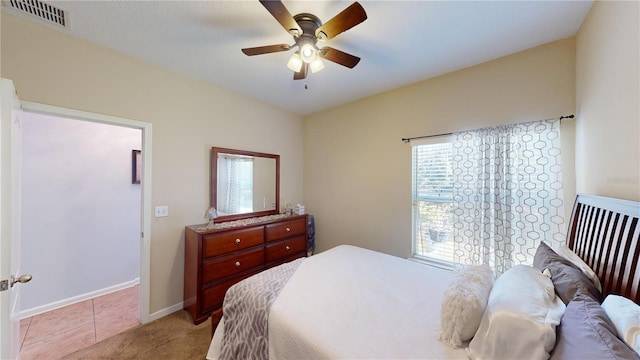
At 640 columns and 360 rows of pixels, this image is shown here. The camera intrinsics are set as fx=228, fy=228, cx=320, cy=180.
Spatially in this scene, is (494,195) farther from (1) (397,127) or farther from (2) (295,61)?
(2) (295,61)

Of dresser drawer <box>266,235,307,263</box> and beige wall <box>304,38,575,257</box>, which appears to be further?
dresser drawer <box>266,235,307,263</box>

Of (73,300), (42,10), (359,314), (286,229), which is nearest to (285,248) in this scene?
(286,229)

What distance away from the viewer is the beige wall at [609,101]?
1.06 meters

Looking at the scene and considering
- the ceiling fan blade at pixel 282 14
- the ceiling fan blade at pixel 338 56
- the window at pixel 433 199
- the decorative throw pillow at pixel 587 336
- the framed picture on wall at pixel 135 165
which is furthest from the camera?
the framed picture on wall at pixel 135 165

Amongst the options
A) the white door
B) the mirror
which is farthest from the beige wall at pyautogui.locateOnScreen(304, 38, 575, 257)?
the white door

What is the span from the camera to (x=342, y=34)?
1.84 metres

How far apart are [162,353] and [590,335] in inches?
101

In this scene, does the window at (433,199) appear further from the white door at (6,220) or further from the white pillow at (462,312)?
the white door at (6,220)

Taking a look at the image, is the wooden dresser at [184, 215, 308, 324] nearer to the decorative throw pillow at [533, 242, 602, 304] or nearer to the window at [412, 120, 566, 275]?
the window at [412, 120, 566, 275]

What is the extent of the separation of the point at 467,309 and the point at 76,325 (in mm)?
3330

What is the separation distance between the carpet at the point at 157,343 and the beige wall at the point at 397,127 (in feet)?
6.64

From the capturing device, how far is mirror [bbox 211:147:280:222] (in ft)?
9.17

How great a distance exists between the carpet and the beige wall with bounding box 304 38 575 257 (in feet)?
6.64

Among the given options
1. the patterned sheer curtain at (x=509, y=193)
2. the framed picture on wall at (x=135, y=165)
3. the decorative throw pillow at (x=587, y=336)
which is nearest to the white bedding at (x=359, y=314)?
the decorative throw pillow at (x=587, y=336)
